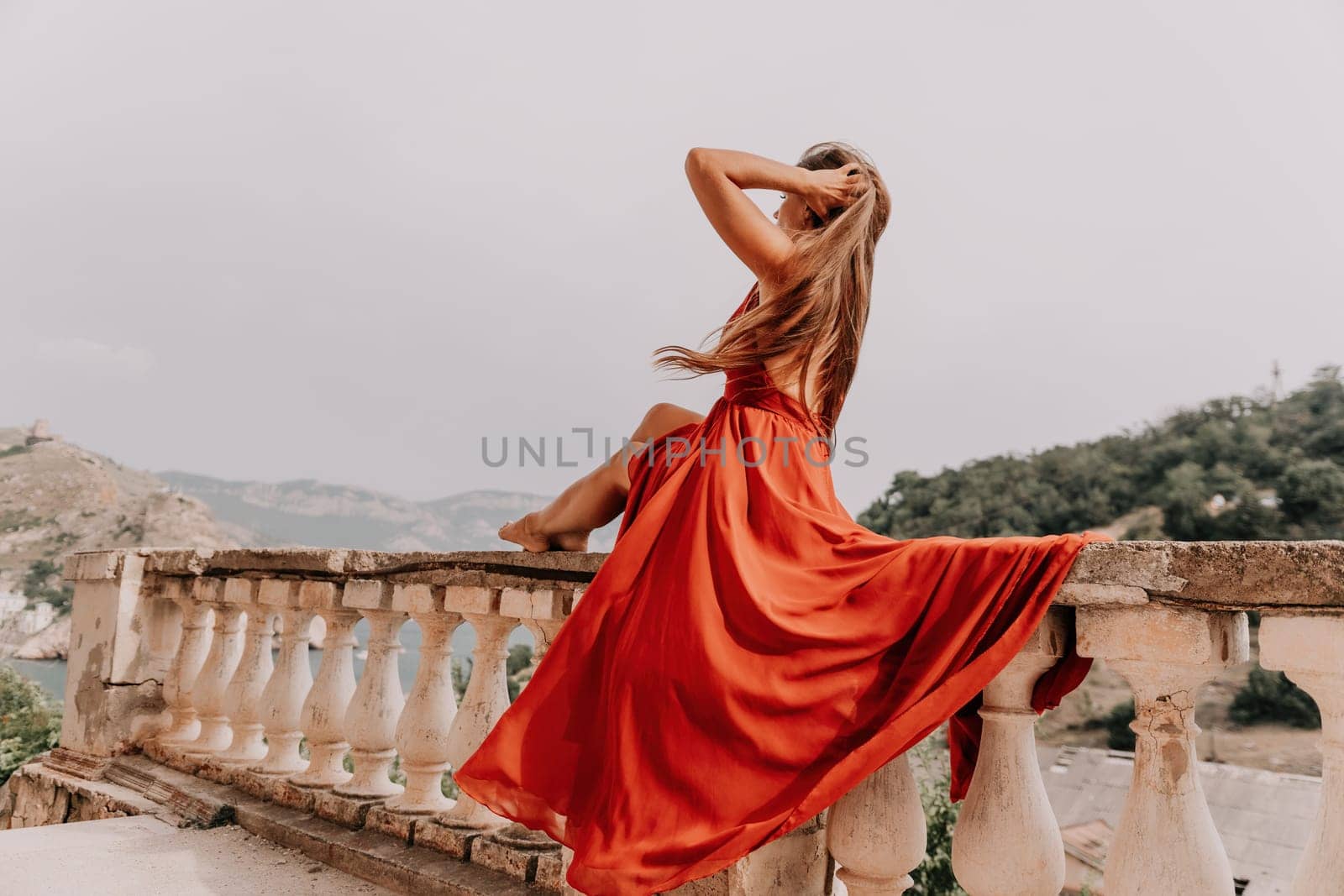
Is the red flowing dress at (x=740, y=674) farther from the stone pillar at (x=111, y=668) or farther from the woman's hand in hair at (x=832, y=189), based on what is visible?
the stone pillar at (x=111, y=668)

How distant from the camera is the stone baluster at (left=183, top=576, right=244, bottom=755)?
357cm

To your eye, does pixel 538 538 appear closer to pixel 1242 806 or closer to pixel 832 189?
pixel 832 189

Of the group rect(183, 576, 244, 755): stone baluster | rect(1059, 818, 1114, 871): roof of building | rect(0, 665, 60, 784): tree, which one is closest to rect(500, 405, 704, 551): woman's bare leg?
rect(183, 576, 244, 755): stone baluster

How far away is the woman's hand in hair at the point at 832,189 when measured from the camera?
2.10 metres

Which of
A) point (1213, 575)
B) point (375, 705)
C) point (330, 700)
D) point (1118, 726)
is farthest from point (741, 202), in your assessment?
point (1118, 726)

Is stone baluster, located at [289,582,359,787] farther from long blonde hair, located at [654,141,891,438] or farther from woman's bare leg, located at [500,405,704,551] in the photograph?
long blonde hair, located at [654,141,891,438]

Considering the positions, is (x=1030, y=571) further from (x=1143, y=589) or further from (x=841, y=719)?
(x=841, y=719)

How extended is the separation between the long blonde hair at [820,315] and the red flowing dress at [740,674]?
29 centimetres

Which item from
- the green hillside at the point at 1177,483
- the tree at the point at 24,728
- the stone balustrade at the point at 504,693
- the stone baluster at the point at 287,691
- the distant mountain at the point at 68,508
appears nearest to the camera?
the stone balustrade at the point at 504,693

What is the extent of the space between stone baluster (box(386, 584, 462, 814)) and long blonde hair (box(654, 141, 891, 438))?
4.16ft

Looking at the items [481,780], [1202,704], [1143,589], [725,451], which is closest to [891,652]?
[1143,589]

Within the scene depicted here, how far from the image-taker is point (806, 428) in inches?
81.4

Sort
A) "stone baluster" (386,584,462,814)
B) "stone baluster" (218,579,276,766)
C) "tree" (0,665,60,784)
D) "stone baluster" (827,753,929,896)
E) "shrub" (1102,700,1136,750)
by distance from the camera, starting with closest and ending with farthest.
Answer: "stone baluster" (827,753,929,896)
"stone baluster" (386,584,462,814)
"stone baluster" (218,579,276,766)
"tree" (0,665,60,784)
"shrub" (1102,700,1136,750)

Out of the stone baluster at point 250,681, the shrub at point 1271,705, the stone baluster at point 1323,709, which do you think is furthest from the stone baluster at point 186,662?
the shrub at point 1271,705
